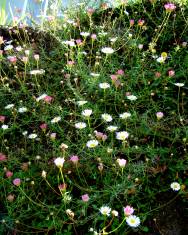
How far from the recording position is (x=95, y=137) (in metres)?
2.24

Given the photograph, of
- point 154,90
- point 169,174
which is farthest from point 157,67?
point 169,174

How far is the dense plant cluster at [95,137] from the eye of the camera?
1.91m

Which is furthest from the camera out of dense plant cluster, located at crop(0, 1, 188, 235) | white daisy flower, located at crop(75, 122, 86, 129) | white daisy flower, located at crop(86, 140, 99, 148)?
white daisy flower, located at crop(75, 122, 86, 129)

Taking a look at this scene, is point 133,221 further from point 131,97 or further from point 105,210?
point 131,97

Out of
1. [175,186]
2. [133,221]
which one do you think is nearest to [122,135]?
[175,186]

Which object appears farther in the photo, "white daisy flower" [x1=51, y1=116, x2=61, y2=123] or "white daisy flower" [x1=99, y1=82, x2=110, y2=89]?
"white daisy flower" [x1=99, y1=82, x2=110, y2=89]

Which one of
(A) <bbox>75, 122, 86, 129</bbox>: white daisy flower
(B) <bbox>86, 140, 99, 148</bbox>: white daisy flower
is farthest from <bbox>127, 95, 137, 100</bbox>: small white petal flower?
(B) <bbox>86, 140, 99, 148</bbox>: white daisy flower

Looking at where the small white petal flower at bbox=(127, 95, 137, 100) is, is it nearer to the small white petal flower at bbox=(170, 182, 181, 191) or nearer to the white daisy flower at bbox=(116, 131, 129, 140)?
the white daisy flower at bbox=(116, 131, 129, 140)

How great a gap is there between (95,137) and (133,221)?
0.58m

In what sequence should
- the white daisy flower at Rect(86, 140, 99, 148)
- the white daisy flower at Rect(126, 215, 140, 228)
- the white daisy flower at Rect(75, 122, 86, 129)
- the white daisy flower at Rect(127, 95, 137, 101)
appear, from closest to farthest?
the white daisy flower at Rect(126, 215, 140, 228)
the white daisy flower at Rect(86, 140, 99, 148)
the white daisy flower at Rect(75, 122, 86, 129)
the white daisy flower at Rect(127, 95, 137, 101)

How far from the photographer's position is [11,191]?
2.04m

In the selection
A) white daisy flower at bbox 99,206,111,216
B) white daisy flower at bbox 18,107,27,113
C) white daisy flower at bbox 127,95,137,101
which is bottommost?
white daisy flower at bbox 99,206,111,216

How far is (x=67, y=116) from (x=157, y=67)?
26.3 inches

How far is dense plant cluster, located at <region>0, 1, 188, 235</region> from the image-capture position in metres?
1.91
